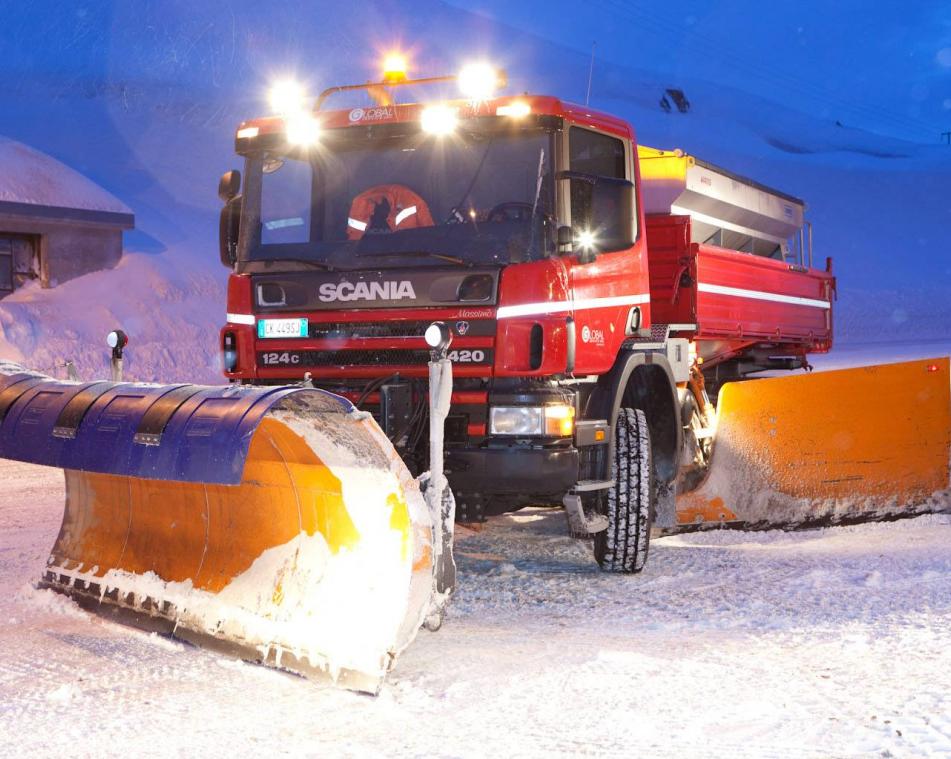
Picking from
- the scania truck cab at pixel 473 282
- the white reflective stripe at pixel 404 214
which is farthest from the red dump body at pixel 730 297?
the white reflective stripe at pixel 404 214

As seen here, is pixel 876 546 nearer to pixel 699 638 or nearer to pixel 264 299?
pixel 699 638

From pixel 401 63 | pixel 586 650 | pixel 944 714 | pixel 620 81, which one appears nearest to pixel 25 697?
pixel 586 650

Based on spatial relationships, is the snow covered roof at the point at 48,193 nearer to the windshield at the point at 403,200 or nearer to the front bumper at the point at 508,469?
the windshield at the point at 403,200

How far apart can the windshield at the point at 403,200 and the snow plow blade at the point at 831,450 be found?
115 inches

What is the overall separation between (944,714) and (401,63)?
499 centimetres

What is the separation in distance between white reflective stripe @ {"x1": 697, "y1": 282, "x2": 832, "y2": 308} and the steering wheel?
2.50 m

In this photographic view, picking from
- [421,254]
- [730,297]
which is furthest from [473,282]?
[730,297]

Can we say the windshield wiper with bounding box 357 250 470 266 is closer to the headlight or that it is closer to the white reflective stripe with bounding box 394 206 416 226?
the white reflective stripe with bounding box 394 206 416 226

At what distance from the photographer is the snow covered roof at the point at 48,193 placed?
2612 cm

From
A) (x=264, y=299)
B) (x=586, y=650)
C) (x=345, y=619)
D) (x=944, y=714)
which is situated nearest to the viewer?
(x=944, y=714)

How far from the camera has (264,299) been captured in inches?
252

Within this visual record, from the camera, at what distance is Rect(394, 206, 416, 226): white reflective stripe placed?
6238 millimetres

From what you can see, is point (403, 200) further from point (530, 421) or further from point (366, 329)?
point (530, 421)

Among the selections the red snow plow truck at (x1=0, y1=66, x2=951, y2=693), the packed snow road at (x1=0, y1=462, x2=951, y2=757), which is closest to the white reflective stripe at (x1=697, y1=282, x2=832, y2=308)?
the red snow plow truck at (x1=0, y1=66, x2=951, y2=693)
